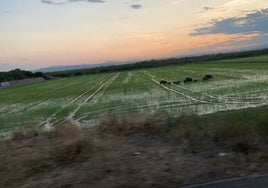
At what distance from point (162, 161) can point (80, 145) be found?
6.44 ft

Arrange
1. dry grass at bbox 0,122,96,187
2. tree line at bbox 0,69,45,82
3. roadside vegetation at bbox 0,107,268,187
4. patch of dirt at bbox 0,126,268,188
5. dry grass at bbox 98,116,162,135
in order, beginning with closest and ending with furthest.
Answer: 1. patch of dirt at bbox 0,126,268,188
2. roadside vegetation at bbox 0,107,268,187
3. dry grass at bbox 0,122,96,187
4. dry grass at bbox 98,116,162,135
5. tree line at bbox 0,69,45,82

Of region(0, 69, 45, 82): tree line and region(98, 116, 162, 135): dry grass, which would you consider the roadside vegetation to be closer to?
region(98, 116, 162, 135): dry grass

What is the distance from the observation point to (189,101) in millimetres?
26797

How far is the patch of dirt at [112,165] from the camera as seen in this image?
822 cm

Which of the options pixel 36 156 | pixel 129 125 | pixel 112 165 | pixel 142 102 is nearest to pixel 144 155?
pixel 112 165

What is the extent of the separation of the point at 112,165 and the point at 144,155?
992mm

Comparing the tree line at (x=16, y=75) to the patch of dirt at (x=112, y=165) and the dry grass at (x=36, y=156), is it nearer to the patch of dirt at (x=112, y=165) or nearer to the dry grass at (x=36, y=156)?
the dry grass at (x=36, y=156)

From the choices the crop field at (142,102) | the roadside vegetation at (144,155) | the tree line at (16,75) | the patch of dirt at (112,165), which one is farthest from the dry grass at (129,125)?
the tree line at (16,75)

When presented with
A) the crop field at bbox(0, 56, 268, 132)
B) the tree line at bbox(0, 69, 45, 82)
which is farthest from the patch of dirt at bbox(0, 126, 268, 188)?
the tree line at bbox(0, 69, 45, 82)

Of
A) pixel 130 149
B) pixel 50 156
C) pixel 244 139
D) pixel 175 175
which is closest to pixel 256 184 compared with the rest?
pixel 175 175

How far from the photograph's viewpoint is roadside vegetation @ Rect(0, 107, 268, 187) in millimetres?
8336

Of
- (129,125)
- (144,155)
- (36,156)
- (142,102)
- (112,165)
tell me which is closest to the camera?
(112,165)

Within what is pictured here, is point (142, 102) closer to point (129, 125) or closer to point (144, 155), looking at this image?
point (129, 125)

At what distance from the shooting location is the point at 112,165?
9195mm
